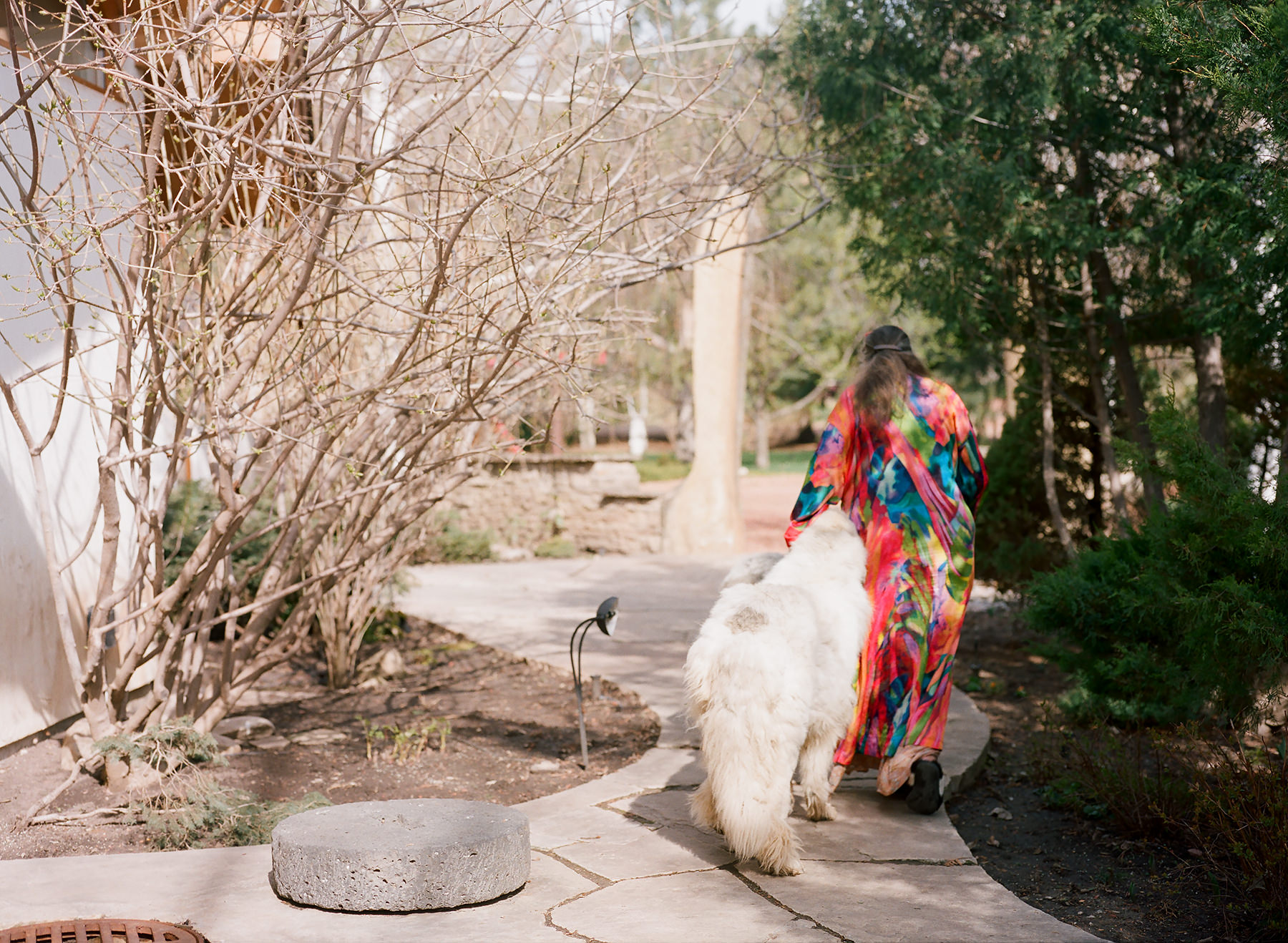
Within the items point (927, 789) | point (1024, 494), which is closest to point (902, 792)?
point (927, 789)

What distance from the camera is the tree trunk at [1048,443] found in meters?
7.05

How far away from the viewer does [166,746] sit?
4230 mm

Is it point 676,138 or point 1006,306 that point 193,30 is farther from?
point 1006,306

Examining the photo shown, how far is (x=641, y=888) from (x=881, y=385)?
2.04m

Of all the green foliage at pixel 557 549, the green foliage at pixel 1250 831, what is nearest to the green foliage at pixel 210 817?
the green foliage at pixel 1250 831

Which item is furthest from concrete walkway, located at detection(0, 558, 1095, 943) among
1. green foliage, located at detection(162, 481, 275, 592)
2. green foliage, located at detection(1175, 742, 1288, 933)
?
green foliage, located at detection(162, 481, 275, 592)

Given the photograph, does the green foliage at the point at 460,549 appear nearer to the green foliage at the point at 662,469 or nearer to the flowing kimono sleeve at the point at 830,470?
the flowing kimono sleeve at the point at 830,470

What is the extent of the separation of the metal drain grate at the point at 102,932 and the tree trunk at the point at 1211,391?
5.86 m

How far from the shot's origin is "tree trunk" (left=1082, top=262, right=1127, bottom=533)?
6.81 meters

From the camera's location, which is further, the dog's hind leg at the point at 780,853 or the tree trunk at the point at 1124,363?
the tree trunk at the point at 1124,363

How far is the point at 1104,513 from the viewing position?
765 cm

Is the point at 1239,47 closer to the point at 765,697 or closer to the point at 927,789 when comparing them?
the point at 765,697

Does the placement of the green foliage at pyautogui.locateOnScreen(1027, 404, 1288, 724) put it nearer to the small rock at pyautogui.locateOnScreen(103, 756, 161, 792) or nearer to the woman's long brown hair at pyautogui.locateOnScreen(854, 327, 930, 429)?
the woman's long brown hair at pyautogui.locateOnScreen(854, 327, 930, 429)

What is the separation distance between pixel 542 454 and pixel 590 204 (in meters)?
11.3
